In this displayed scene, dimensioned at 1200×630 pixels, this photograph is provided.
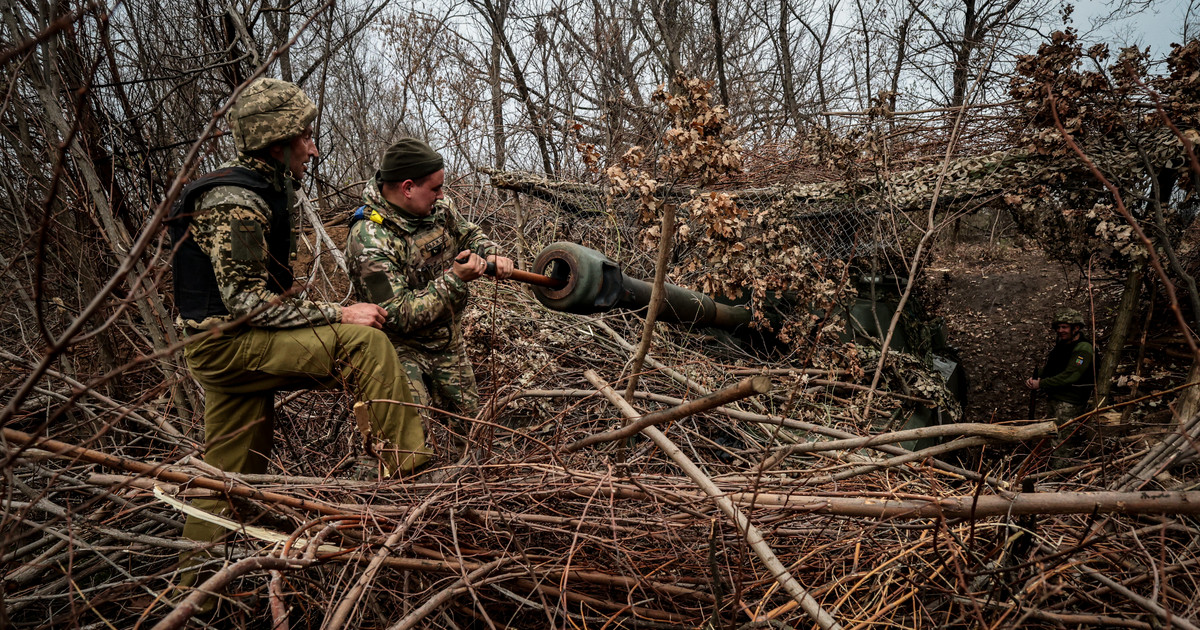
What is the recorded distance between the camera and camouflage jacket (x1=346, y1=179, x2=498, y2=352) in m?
3.40

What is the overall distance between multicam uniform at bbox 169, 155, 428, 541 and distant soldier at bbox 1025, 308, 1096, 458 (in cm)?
638

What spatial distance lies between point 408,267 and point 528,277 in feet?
2.47

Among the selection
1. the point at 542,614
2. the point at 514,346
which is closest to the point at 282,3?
the point at 514,346

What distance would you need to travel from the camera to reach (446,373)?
376 centimetres

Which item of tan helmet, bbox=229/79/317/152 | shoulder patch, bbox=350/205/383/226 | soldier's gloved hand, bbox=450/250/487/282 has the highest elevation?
tan helmet, bbox=229/79/317/152

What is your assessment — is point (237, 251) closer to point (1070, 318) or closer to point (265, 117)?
point (265, 117)

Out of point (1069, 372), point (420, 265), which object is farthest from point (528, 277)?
point (1069, 372)

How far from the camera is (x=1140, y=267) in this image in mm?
5676

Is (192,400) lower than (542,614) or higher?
higher

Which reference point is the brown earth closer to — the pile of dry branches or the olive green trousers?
the pile of dry branches

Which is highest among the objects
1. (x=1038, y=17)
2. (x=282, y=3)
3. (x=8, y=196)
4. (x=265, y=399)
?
(x=1038, y=17)

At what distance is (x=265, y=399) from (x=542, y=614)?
65.2 inches

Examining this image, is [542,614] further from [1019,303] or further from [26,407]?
[1019,303]

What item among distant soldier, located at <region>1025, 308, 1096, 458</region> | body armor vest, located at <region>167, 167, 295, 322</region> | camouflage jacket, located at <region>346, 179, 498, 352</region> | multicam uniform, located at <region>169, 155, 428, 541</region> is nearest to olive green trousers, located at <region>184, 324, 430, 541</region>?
multicam uniform, located at <region>169, 155, 428, 541</region>
